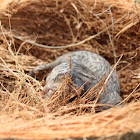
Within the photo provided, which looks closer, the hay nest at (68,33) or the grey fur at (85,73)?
the grey fur at (85,73)

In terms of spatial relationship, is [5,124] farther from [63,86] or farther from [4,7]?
[4,7]

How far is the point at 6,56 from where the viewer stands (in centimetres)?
345

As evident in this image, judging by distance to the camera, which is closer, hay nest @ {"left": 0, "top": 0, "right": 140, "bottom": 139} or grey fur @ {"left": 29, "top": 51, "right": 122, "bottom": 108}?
grey fur @ {"left": 29, "top": 51, "right": 122, "bottom": 108}

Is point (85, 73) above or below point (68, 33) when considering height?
below

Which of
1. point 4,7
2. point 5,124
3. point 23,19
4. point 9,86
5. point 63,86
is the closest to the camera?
point 5,124

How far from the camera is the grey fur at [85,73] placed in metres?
2.41

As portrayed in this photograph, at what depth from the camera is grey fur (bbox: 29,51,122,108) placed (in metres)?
2.41

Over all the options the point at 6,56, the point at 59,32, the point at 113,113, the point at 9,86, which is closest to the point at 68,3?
the point at 59,32

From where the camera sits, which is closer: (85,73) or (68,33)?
(85,73)

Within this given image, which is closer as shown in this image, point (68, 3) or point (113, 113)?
point (113, 113)

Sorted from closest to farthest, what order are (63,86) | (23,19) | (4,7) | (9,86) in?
1. (63,86)
2. (9,86)
3. (4,7)
4. (23,19)

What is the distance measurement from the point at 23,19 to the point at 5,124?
2.62m

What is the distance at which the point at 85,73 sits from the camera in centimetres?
265

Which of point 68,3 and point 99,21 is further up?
point 68,3
